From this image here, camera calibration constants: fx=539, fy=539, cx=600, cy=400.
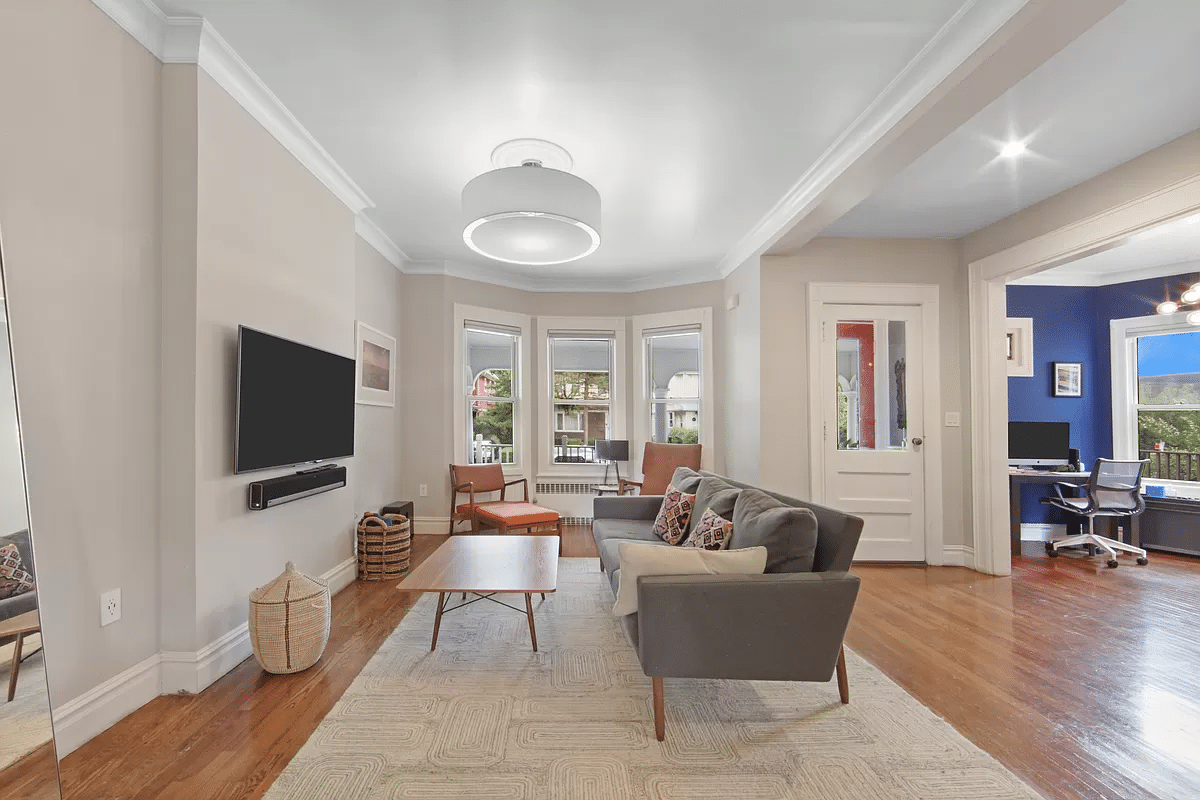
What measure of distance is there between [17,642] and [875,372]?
4.90m

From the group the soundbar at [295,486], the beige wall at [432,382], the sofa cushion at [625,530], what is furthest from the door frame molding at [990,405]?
the soundbar at [295,486]

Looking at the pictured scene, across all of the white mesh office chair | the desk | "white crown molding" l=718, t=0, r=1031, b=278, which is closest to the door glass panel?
"white crown molding" l=718, t=0, r=1031, b=278

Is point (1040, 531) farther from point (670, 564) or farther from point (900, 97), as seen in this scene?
point (670, 564)

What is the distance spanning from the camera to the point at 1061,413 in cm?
534

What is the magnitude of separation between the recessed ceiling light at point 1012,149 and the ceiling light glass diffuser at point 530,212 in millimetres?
2297

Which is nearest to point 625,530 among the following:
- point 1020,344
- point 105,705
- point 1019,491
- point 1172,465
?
point 105,705

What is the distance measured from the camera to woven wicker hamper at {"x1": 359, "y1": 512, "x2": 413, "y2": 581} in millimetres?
3818

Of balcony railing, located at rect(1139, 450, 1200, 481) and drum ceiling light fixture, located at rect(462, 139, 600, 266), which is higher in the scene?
drum ceiling light fixture, located at rect(462, 139, 600, 266)

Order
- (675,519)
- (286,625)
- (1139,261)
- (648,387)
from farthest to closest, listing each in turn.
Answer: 1. (648,387)
2. (1139,261)
3. (675,519)
4. (286,625)

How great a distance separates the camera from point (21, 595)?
144cm

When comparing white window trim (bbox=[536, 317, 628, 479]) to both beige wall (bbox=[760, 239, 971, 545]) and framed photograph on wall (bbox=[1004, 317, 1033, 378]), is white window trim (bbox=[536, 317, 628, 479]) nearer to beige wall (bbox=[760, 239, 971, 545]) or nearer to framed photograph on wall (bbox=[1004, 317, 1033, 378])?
beige wall (bbox=[760, 239, 971, 545])

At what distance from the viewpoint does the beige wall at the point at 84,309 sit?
65.8 inches

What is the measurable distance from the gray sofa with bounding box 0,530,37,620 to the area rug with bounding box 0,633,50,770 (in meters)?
0.08

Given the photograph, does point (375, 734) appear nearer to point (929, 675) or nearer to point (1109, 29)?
point (929, 675)
